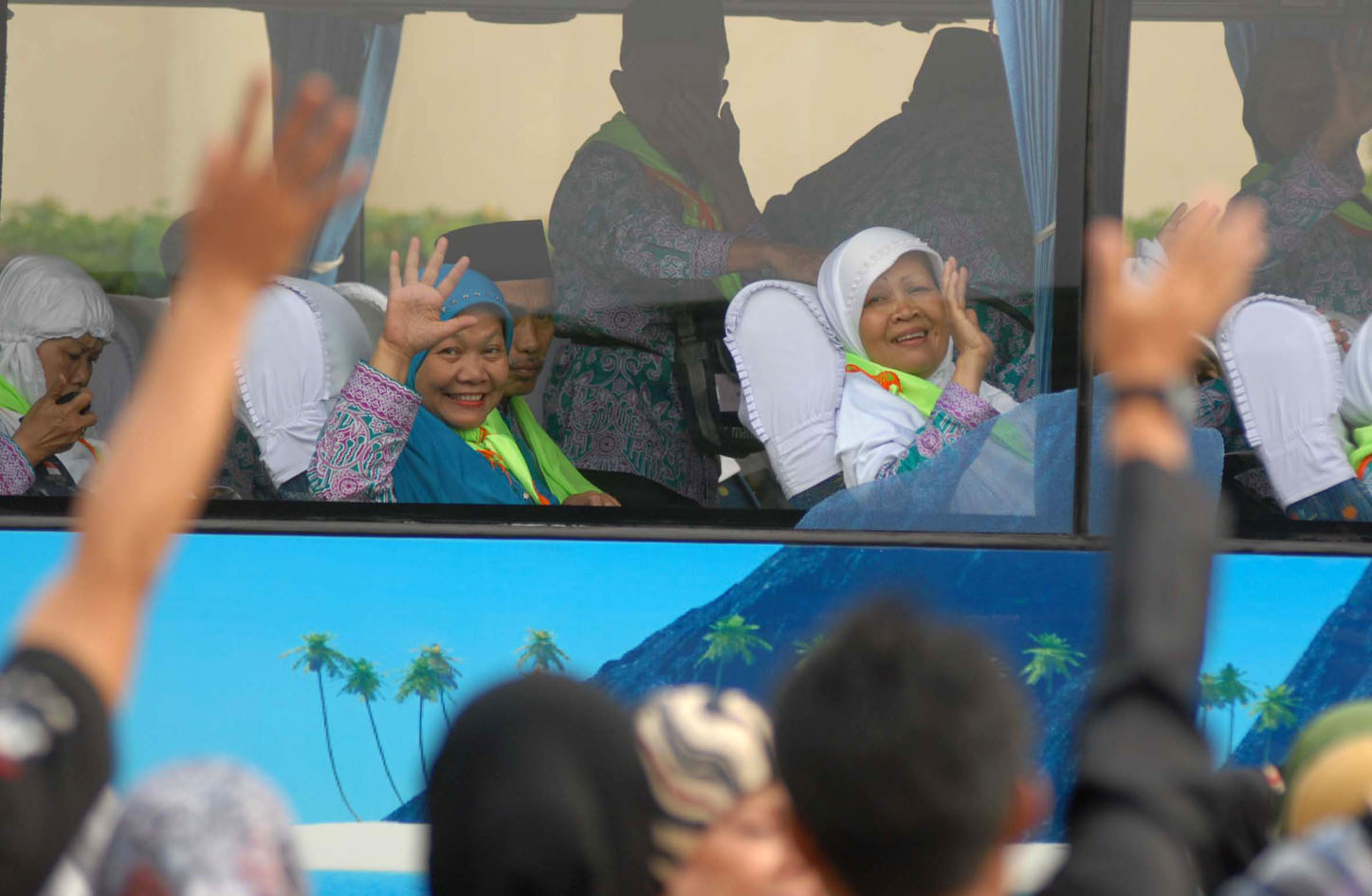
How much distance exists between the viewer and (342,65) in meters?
3.56

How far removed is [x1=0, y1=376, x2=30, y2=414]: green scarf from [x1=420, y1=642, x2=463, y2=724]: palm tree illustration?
3.47 ft

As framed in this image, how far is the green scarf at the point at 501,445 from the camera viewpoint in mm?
3543

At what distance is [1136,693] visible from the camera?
1290mm

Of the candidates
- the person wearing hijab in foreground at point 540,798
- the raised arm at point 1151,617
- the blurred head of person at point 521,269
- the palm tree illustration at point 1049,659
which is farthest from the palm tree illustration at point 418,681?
the raised arm at point 1151,617

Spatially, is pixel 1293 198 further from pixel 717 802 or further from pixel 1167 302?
pixel 717 802

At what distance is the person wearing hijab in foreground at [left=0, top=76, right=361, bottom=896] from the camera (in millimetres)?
1140

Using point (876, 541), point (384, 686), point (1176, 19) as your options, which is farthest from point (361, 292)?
point (1176, 19)

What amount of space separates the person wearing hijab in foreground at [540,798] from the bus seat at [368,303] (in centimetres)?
225

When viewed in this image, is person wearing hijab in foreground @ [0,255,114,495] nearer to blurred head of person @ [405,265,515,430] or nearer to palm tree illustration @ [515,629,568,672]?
blurred head of person @ [405,265,515,430]

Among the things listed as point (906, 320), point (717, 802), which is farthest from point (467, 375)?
point (717, 802)

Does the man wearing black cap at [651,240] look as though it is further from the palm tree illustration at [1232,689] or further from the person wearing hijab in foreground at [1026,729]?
the person wearing hijab in foreground at [1026,729]

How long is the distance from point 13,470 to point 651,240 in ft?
4.78

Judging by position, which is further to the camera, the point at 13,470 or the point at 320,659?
the point at 13,470

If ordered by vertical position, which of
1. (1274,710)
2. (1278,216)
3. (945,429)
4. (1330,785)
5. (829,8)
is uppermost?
(829,8)
